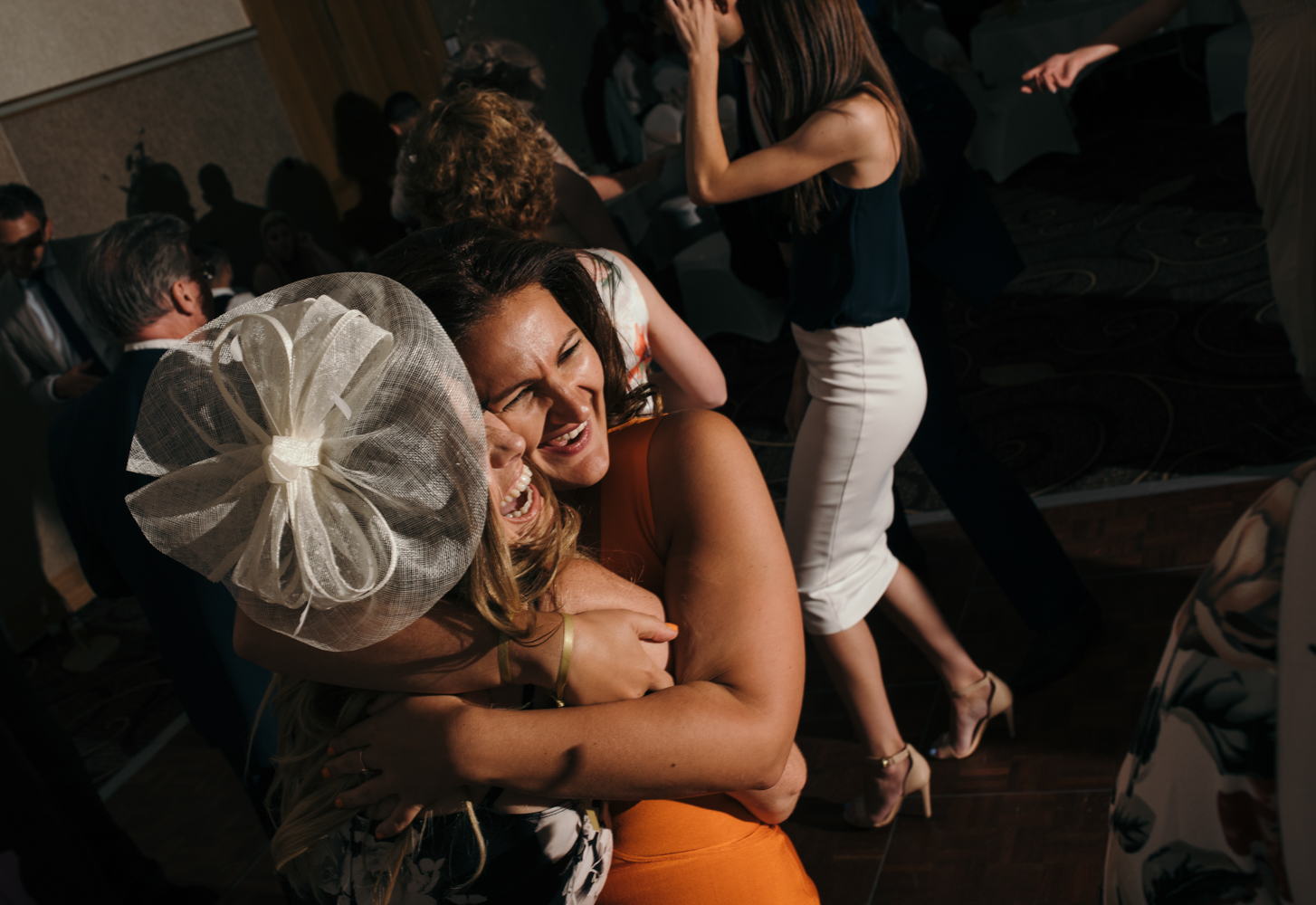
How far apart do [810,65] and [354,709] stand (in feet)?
4.37

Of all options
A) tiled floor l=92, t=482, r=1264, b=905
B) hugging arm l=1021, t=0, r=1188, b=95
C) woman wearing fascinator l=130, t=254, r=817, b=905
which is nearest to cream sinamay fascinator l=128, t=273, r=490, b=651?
woman wearing fascinator l=130, t=254, r=817, b=905

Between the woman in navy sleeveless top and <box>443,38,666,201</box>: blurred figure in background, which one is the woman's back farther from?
<box>443,38,666,201</box>: blurred figure in background

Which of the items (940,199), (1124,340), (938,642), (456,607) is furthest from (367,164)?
(456,607)

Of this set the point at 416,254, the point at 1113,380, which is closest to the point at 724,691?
the point at 416,254

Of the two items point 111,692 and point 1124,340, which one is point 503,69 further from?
point 111,692

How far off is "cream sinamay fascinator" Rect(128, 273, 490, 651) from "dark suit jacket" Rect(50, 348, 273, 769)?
3.62ft

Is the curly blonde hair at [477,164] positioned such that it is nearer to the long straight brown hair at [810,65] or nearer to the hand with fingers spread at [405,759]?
the long straight brown hair at [810,65]

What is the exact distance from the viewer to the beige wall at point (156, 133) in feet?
14.8

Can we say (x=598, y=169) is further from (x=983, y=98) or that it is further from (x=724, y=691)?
(x=724, y=691)

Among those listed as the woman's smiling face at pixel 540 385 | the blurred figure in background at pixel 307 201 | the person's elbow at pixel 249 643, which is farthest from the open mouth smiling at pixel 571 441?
the blurred figure in background at pixel 307 201

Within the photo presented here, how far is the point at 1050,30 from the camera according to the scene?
5.63 meters

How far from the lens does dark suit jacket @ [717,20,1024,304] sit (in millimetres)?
Answer: 1981

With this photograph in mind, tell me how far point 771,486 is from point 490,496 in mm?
2645

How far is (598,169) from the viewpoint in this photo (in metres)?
7.03
